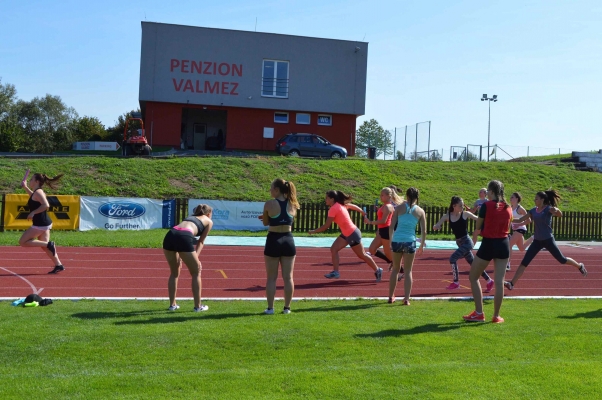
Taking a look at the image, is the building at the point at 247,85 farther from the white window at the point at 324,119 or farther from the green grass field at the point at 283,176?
the green grass field at the point at 283,176

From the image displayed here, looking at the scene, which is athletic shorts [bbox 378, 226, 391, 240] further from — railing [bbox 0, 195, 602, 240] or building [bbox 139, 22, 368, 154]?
building [bbox 139, 22, 368, 154]

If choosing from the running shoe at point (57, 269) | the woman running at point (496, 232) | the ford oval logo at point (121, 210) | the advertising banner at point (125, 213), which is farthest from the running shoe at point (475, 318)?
the ford oval logo at point (121, 210)

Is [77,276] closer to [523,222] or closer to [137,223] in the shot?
[523,222]

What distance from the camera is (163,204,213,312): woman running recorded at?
8500 mm

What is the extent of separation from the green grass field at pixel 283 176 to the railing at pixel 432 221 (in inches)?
180

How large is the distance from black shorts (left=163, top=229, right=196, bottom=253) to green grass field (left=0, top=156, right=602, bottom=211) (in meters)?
20.1

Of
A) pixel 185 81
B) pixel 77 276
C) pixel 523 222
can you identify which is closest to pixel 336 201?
pixel 523 222

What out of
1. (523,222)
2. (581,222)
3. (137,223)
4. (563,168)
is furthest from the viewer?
(563,168)

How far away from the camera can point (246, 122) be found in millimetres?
41844

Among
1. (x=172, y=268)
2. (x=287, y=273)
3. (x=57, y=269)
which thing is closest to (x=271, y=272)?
(x=287, y=273)

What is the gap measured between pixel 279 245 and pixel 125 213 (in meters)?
15.4

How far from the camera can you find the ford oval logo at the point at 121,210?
22453 mm

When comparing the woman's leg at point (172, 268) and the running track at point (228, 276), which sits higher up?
the woman's leg at point (172, 268)

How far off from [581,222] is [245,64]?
913 inches
